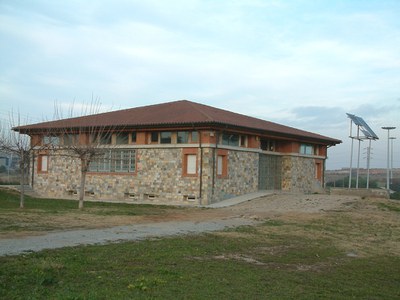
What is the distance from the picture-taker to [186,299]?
25.1 feet

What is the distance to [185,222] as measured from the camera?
19.8m

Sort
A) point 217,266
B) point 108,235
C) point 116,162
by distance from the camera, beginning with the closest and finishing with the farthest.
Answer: point 217,266
point 108,235
point 116,162

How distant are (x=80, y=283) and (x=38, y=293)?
0.84 m

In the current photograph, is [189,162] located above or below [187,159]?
below

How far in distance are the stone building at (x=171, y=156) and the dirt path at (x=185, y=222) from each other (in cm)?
284

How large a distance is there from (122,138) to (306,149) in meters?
13.5

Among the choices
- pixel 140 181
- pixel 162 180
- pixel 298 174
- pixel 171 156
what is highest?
pixel 171 156

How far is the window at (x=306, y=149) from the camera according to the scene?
37.4 metres

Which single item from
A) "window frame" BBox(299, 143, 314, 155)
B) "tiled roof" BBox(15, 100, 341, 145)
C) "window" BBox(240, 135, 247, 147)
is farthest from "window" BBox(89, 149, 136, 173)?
"window frame" BBox(299, 143, 314, 155)

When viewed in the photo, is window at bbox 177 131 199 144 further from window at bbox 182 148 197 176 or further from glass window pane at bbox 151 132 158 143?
glass window pane at bbox 151 132 158 143

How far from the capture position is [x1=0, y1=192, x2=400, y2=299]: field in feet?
26.7

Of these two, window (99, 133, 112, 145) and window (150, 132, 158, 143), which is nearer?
window (150, 132, 158, 143)

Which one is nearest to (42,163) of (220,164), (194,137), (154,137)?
(154,137)

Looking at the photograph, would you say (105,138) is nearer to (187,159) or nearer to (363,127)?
(187,159)
